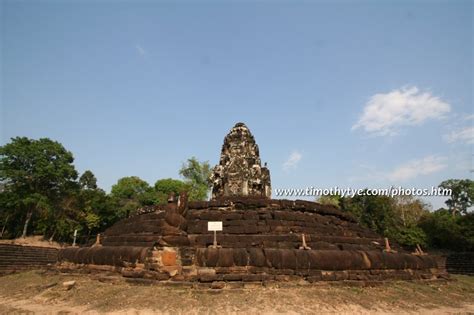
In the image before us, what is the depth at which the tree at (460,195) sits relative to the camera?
4578 centimetres

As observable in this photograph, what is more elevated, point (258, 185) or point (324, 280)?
point (258, 185)

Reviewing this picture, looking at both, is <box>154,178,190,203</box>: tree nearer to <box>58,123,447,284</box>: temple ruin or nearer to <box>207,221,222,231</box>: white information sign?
<box>58,123,447,284</box>: temple ruin

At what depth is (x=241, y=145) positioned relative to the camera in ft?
61.8

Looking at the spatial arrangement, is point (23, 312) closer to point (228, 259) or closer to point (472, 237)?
point (228, 259)

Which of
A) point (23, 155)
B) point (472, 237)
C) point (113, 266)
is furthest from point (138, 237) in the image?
point (472, 237)

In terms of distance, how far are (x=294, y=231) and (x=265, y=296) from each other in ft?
12.3

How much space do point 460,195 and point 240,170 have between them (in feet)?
146

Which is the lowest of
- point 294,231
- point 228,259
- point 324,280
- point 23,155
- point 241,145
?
point 324,280

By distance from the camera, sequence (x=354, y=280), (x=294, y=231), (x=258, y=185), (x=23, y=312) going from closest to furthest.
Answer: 1. (x=23, y=312)
2. (x=354, y=280)
3. (x=294, y=231)
4. (x=258, y=185)

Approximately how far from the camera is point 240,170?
1811 cm

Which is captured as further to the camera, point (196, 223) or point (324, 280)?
point (196, 223)

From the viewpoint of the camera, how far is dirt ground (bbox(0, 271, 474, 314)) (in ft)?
22.8

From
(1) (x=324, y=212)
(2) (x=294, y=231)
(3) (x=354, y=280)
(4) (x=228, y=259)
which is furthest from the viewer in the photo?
(1) (x=324, y=212)

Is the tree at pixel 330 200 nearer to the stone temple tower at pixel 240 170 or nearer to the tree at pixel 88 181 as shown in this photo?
the stone temple tower at pixel 240 170
